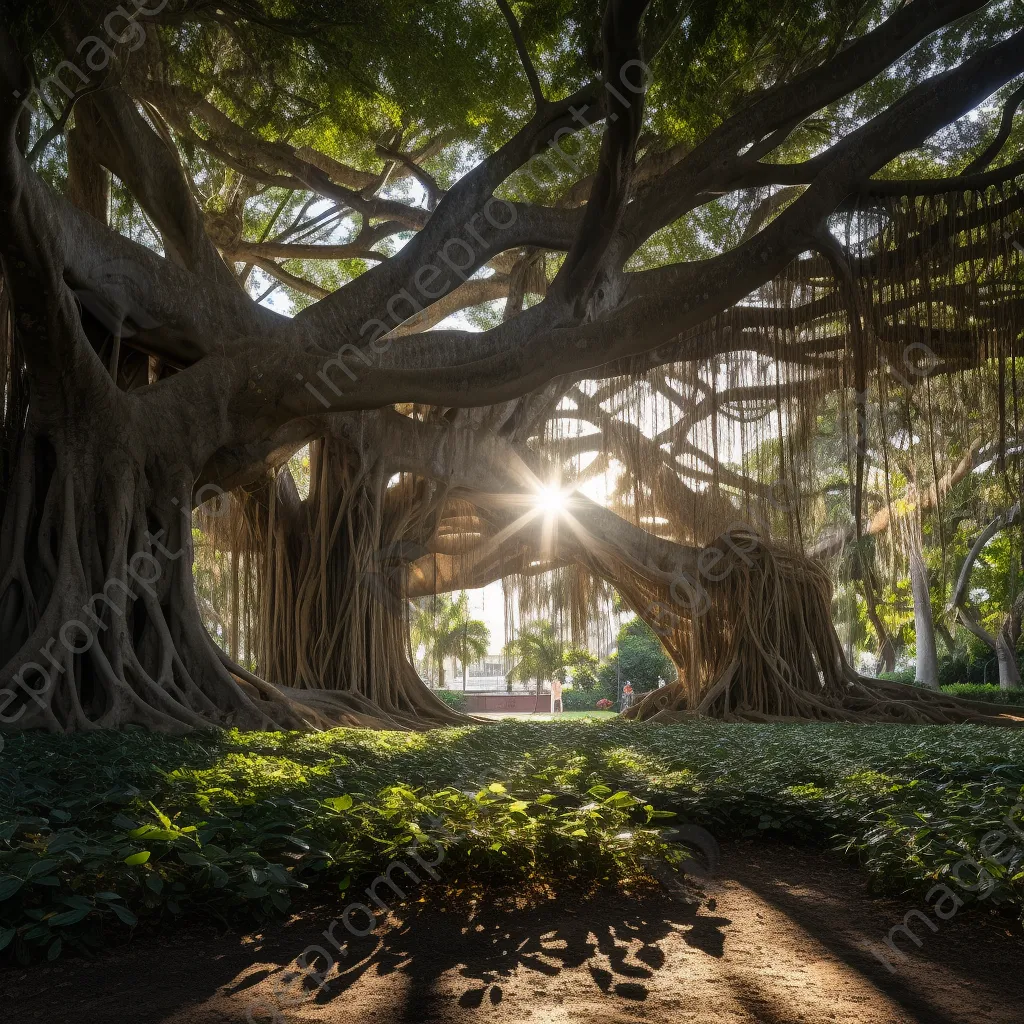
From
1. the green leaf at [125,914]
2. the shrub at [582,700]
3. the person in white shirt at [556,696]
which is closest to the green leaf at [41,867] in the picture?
the green leaf at [125,914]

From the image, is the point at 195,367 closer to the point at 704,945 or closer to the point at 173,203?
the point at 173,203

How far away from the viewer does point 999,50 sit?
496 cm

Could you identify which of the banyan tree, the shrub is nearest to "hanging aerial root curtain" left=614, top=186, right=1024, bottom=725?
the banyan tree

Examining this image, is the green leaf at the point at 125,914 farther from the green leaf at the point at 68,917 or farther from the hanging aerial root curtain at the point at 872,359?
the hanging aerial root curtain at the point at 872,359

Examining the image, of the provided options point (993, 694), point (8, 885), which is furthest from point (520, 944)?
point (993, 694)

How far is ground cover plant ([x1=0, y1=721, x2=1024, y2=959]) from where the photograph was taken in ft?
5.65

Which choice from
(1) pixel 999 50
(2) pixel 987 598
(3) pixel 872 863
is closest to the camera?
(3) pixel 872 863

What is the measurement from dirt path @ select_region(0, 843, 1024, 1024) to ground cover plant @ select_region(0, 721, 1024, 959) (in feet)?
0.29

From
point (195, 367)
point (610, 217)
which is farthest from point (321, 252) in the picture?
point (610, 217)

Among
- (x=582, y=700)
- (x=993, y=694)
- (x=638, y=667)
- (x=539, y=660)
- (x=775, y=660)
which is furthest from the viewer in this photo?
(x=539, y=660)

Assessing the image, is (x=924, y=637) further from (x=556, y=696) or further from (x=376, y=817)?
(x=376, y=817)

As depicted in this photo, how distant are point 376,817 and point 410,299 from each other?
4910 mm

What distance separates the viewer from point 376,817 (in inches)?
85.9

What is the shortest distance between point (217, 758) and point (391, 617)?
509 cm
